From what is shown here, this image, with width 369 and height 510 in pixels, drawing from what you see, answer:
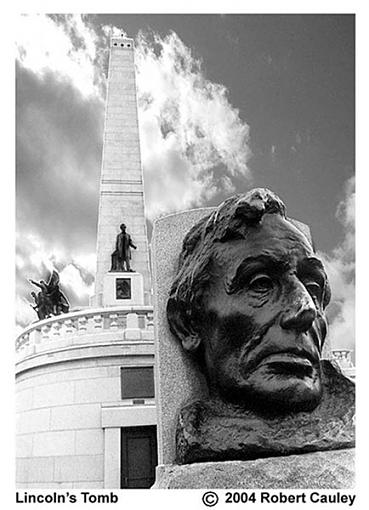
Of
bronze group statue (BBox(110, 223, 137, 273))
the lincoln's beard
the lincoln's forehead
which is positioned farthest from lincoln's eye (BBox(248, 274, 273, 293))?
bronze group statue (BBox(110, 223, 137, 273))

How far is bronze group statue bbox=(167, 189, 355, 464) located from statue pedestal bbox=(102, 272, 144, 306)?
1130 centimetres

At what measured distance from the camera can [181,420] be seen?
3471 mm

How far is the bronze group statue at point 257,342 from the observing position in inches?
128

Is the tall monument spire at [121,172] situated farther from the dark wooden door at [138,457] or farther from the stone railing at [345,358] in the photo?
the dark wooden door at [138,457]

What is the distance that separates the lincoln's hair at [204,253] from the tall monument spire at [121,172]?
12495mm

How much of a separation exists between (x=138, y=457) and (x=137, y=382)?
53.6 inches

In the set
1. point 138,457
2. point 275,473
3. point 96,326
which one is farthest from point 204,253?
point 96,326

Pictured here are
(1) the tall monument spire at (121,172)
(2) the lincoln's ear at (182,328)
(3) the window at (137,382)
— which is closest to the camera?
(2) the lincoln's ear at (182,328)

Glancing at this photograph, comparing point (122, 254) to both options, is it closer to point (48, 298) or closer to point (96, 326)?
point (48, 298)

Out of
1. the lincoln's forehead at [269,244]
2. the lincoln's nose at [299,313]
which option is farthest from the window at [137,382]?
the lincoln's nose at [299,313]

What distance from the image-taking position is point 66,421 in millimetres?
10133

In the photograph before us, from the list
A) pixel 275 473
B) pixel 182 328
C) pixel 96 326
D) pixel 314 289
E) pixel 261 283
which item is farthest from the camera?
pixel 96 326
